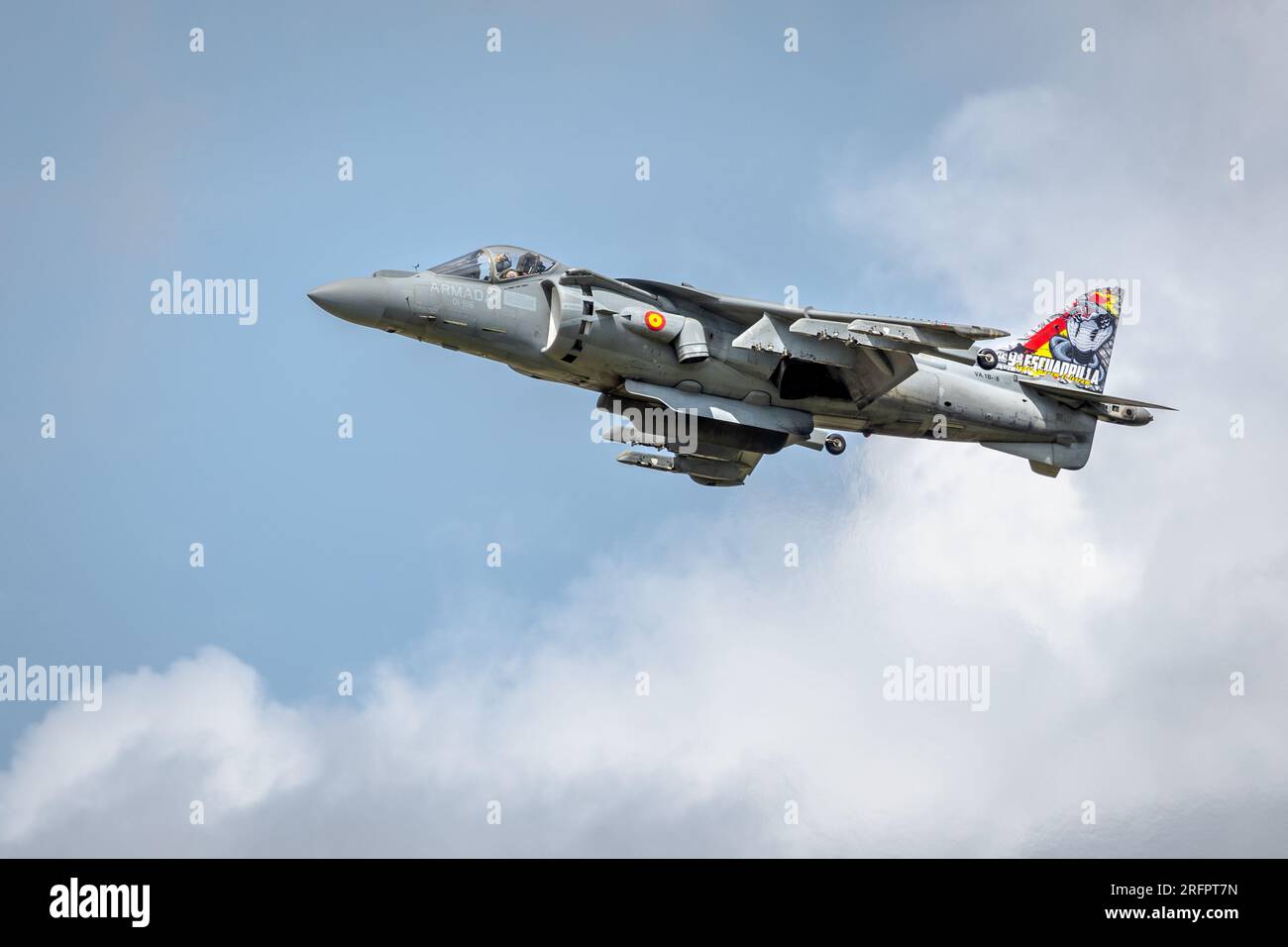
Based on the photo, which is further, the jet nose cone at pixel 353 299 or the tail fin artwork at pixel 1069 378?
the tail fin artwork at pixel 1069 378

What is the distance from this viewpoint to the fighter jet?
28.9m

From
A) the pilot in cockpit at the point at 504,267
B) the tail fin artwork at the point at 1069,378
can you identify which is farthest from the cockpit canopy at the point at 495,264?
the tail fin artwork at the point at 1069,378

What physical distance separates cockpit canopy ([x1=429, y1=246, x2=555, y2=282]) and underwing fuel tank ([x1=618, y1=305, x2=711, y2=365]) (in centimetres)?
180

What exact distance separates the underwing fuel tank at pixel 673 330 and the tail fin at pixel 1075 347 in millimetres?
7340

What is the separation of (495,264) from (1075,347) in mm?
12825

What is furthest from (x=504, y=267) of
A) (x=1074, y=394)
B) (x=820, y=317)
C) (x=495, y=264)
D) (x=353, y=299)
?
(x=1074, y=394)

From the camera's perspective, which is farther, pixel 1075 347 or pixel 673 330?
pixel 1075 347

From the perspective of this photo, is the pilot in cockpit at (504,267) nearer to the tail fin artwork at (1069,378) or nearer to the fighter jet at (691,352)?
the fighter jet at (691,352)

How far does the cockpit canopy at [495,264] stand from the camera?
2917 centimetres

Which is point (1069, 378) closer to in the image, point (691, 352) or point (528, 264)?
point (691, 352)

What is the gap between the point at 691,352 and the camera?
1155 inches
